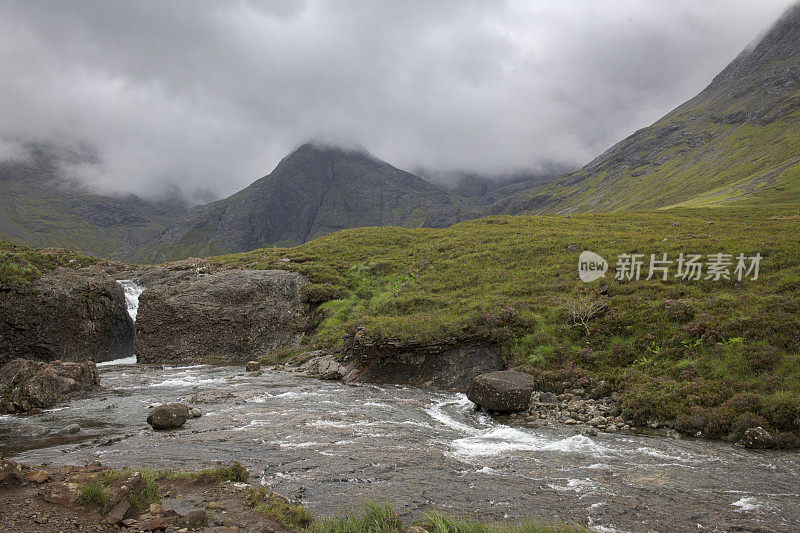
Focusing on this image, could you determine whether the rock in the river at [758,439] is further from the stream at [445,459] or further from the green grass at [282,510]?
the green grass at [282,510]

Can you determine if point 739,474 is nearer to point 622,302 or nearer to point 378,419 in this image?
point 378,419

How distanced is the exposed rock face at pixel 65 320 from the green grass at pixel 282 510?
114ft

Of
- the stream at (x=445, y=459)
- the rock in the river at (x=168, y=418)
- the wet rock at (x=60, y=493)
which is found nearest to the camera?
the wet rock at (x=60, y=493)

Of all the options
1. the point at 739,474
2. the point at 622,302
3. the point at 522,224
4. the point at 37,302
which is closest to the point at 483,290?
the point at 622,302

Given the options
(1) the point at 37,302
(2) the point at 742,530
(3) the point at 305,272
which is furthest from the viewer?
(3) the point at 305,272

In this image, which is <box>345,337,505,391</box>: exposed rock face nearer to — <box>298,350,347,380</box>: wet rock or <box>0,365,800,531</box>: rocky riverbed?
<box>298,350,347,380</box>: wet rock

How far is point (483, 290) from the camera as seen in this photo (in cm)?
3291

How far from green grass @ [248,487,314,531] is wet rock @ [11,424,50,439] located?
11.4 m

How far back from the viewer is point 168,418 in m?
15.7

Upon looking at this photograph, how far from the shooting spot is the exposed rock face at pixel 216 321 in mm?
37625

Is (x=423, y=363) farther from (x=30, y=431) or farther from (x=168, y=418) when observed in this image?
(x=30, y=431)

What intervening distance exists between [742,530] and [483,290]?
24.7m

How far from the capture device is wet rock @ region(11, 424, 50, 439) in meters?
14.7

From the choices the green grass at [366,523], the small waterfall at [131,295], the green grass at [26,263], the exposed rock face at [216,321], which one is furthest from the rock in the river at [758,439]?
the small waterfall at [131,295]
